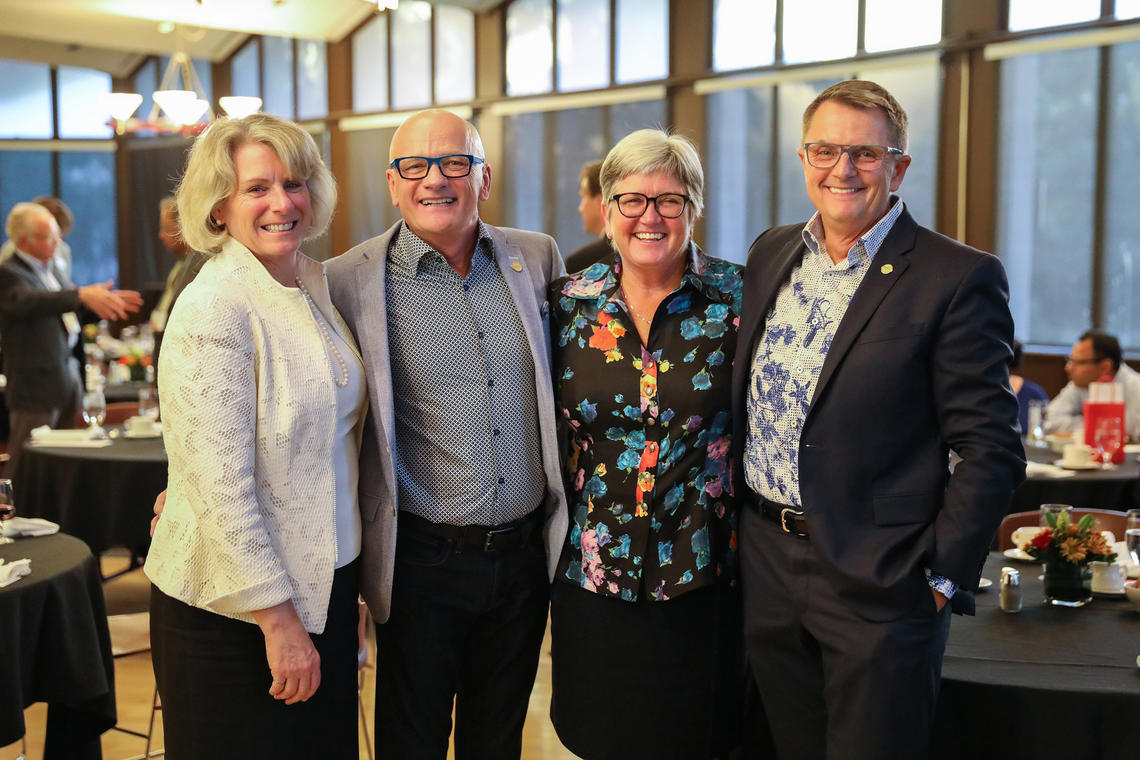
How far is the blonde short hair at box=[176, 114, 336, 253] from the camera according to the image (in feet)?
6.86

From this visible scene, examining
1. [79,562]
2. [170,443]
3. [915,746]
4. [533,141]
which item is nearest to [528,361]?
[170,443]

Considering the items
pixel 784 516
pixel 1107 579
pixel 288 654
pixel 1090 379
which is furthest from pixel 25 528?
pixel 1090 379

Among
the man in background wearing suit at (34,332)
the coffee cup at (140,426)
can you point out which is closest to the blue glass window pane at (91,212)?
the man in background wearing suit at (34,332)

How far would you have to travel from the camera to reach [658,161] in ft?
7.95

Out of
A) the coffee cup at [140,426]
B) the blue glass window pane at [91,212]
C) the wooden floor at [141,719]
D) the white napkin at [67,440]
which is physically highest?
the blue glass window pane at [91,212]

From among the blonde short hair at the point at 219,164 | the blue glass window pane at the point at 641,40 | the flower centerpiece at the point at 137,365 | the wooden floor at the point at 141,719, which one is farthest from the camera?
the blue glass window pane at the point at 641,40

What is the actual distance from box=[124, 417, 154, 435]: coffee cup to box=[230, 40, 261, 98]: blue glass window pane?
9780 millimetres

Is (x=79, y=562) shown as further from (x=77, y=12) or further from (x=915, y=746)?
(x=77, y=12)

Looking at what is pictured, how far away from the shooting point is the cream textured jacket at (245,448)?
1.96m

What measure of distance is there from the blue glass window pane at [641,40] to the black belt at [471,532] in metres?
8.71

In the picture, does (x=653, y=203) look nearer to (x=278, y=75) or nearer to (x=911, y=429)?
(x=911, y=429)

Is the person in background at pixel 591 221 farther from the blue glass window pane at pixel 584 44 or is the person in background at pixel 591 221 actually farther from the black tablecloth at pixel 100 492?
the blue glass window pane at pixel 584 44

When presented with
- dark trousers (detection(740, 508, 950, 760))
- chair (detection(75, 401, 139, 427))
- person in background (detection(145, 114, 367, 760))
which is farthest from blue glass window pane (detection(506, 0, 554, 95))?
dark trousers (detection(740, 508, 950, 760))

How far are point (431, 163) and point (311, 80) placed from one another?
39.5 ft
